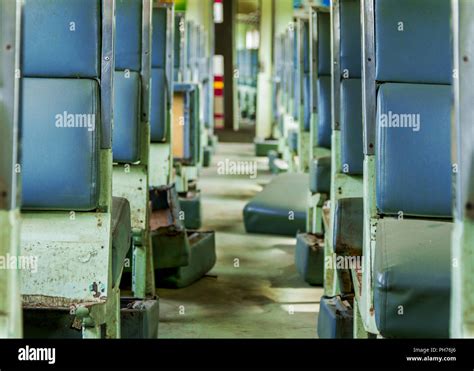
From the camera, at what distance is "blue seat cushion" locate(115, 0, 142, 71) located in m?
4.66

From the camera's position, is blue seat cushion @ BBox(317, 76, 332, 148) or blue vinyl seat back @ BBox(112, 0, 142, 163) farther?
blue seat cushion @ BBox(317, 76, 332, 148)

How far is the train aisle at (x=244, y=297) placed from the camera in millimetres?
4727

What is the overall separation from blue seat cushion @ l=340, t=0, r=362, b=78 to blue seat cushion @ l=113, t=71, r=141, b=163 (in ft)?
3.27

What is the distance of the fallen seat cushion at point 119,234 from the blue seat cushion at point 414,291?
0.98 m

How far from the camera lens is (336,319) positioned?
367cm

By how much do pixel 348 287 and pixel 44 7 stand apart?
1.77 m

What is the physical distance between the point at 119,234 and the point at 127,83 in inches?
56.5

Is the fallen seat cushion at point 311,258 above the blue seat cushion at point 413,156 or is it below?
below

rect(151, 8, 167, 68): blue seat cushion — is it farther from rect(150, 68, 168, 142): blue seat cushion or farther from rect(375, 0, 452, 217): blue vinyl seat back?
rect(375, 0, 452, 217): blue vinyl seat back

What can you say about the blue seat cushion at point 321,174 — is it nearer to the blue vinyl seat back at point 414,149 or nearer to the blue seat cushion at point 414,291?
the blue vinyl seat back at point 414,149

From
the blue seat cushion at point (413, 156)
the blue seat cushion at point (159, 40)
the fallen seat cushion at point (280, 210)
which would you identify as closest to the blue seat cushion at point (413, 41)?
the blue seat cushion at point (413, 156)

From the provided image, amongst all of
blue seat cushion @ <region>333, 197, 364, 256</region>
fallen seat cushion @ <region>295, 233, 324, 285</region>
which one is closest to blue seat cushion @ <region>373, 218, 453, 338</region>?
blue seat cushion @ <region>333, 197, 364, 256</region>

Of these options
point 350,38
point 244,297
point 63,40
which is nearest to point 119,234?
point 63,40
